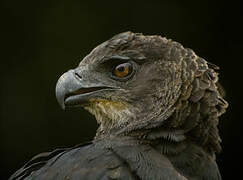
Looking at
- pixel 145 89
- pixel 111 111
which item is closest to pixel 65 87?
pixel 111 111

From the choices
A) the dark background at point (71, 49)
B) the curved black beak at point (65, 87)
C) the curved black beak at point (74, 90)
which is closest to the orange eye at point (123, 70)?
the curved black beak at point (74, 90)

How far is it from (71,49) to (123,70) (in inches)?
133

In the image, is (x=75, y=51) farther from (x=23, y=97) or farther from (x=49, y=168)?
(x=49, y=168)

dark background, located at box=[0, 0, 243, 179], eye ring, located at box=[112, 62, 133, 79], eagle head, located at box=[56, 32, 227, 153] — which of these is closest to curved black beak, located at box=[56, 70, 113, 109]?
eagle head, located at box=[56, 32, 227, 153]

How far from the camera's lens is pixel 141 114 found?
3.94 metres

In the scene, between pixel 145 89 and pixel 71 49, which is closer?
pixel 145 89

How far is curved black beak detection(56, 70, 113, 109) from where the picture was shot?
3.99 meters

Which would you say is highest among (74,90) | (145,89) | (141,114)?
(74,90)

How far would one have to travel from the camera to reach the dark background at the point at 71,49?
708 cm

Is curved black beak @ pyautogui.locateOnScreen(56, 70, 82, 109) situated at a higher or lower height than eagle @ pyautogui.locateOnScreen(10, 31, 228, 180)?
higher

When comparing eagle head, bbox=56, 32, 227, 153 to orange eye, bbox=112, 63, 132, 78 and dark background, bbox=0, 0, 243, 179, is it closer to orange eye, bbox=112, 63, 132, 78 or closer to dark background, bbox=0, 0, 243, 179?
orange eye, bbox=112, 63, 132, 78

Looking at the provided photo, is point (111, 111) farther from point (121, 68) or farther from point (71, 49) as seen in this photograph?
point (71, 49)

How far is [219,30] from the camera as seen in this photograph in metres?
7.07

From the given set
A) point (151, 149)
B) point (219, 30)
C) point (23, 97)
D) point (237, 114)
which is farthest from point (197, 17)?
point (151, 149)
